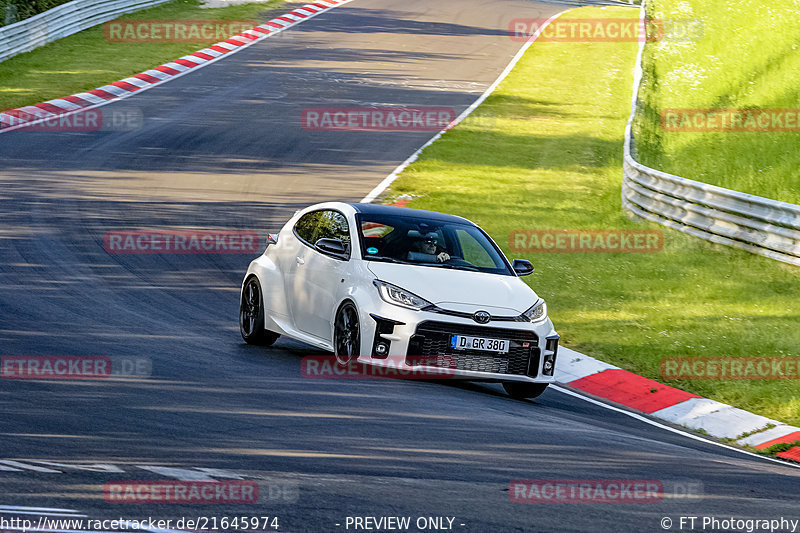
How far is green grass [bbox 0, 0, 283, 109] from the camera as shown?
2823cm

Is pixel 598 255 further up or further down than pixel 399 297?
further down

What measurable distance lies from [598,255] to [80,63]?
19381 millimetres

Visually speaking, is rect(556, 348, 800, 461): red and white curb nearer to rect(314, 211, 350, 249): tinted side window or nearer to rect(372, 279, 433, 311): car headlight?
rect(372, 279, 433, 311): car headlight

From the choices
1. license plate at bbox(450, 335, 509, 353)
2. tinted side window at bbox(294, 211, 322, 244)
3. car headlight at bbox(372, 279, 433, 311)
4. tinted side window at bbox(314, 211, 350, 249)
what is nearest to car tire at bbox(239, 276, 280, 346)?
tinted side window at bbox(294, 211, 322, 244)

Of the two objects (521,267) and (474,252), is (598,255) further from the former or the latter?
(474,252)

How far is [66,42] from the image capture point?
34.8m

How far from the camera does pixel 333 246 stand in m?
10.8

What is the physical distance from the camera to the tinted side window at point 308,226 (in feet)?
38.3

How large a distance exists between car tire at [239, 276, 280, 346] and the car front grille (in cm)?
230

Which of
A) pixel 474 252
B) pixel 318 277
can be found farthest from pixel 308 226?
pixel 474 252

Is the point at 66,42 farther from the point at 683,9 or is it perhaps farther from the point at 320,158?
the point at 683,9

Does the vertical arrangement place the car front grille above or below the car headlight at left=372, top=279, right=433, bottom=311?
below

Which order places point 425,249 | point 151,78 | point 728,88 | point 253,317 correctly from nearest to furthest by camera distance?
point 425,249 → point 253,317 → point 728,88 → point 151,78

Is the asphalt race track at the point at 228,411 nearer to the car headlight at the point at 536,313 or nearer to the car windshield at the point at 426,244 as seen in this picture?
the car headlight at the point at 536,313
